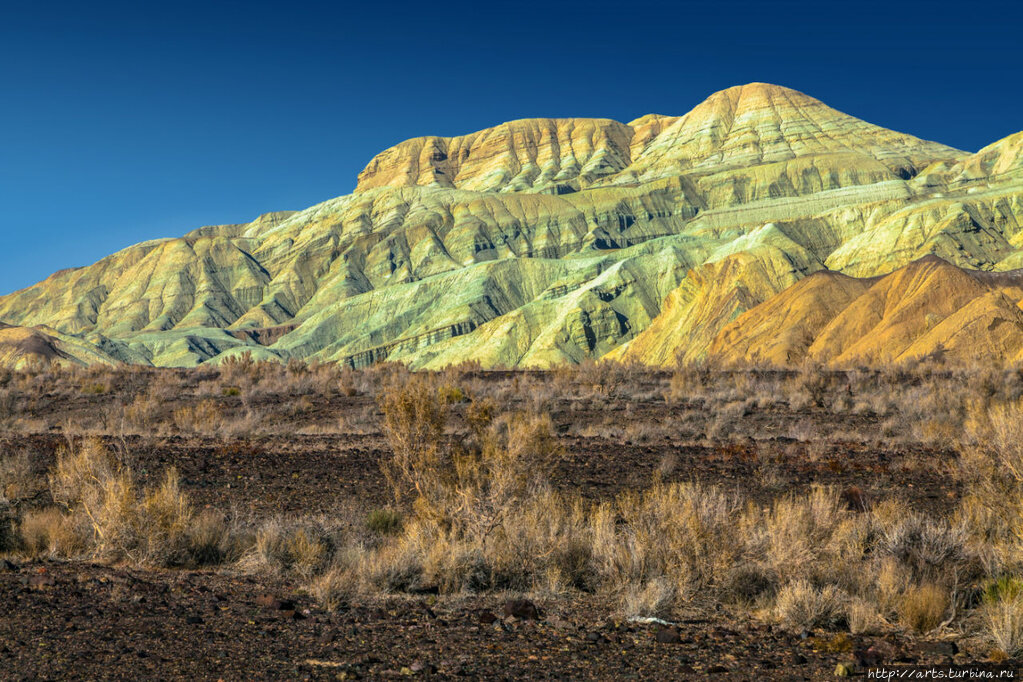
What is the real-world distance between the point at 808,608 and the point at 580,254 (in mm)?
128322

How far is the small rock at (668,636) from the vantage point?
662cm

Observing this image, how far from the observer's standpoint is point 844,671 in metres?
5.89

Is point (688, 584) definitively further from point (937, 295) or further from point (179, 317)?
point (179, 317)

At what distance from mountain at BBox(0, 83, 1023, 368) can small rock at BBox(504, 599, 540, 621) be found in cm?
5570

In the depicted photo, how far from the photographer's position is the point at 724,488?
13664 mm

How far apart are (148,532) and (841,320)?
53.9 metres

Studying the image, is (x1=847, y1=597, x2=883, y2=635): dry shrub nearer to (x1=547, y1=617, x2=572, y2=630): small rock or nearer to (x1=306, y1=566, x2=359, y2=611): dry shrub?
(x1=547, y1=617, x2=572, y2=630): small rock

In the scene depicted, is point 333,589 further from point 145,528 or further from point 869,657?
point 869,657

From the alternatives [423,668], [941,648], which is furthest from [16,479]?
[941,648]

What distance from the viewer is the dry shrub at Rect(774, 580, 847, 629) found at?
23.1 feet

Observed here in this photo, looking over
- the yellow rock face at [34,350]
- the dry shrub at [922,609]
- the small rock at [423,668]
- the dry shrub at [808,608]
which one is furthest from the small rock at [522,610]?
the yellow rock face at [34,350]

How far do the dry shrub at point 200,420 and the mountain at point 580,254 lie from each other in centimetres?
4204

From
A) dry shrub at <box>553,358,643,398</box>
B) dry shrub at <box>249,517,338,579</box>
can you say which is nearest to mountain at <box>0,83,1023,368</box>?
dry shrub at <box>553,358,643,398</box>

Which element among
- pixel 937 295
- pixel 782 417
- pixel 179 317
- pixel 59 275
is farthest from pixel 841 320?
pixel 59 275
